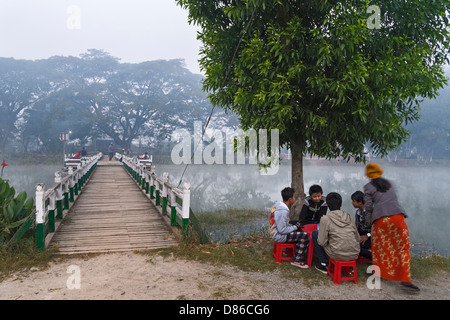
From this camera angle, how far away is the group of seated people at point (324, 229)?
4527 millimetres

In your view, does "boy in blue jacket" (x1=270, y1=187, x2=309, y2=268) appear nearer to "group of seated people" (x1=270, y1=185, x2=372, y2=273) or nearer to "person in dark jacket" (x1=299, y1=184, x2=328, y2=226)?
"group of seated people" (x1=270, y1=185, x2=372, y2=273)

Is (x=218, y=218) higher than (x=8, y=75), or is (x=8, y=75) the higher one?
(x=8, y=75)

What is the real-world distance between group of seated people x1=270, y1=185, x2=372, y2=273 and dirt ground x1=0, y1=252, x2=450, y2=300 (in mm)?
529

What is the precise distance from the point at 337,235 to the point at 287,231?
0.87m

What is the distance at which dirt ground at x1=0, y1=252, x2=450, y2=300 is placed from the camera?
4.21 meters

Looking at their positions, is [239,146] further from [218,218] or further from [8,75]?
[8,75]

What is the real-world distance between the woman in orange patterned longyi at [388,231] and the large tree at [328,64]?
1.57m

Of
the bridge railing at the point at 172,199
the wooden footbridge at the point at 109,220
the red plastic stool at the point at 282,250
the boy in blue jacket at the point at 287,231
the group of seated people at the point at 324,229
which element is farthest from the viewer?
the bridge railing at the point at 172,199

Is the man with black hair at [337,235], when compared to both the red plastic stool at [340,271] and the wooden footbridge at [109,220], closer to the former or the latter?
the red plastic stool at [340,271]

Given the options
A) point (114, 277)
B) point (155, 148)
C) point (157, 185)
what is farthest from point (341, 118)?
point (155, 148)

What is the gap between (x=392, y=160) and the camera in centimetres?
5444

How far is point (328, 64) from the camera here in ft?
18.7

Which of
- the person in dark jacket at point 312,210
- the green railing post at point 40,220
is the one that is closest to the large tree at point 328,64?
the person in dark jacket at point 312,210
